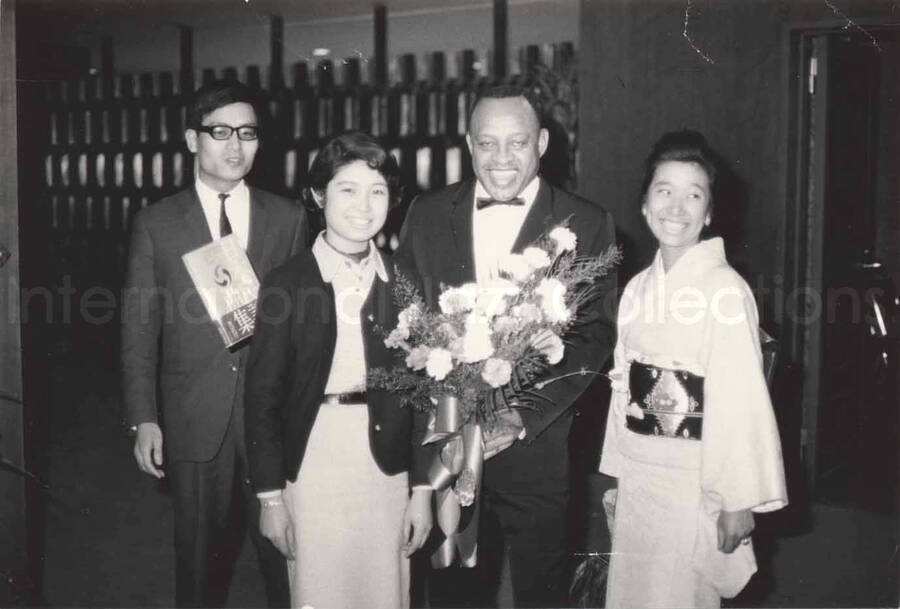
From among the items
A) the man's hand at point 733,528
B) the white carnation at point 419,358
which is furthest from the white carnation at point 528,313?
the man's hand at point 733,528

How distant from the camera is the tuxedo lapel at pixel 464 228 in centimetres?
255

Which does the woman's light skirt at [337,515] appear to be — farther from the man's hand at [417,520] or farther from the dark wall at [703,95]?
the dark wall at [703,95]

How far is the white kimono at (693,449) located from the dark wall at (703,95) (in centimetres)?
222

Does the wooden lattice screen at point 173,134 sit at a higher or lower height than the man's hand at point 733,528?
higher

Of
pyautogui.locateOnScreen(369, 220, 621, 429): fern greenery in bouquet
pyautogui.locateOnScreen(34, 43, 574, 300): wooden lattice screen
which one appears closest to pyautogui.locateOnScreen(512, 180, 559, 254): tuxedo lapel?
pyautogui.locateOnScreen(369, 220, 621, 429): fern greenery in bouquet

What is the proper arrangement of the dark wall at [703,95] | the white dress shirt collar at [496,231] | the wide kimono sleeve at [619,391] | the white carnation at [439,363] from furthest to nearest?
the dark wall at [703,95], the white dress shirt collar at [496,231], the wide kimono sleeve at [619,391], the white carnation at [439,363]

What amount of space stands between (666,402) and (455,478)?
0.59m

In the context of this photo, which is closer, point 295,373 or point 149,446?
point 295,373

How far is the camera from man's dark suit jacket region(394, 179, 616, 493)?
250 centimetres

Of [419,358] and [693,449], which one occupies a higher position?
[419,358]

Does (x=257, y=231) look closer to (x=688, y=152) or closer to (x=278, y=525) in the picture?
(x=278, y=525)

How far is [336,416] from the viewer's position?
88.0 inches

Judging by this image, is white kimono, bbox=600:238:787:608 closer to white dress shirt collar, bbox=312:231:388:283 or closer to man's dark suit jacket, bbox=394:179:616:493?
man's dark suit jacket, bbox=394:179:616:493

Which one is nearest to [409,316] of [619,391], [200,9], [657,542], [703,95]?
[619,391]
